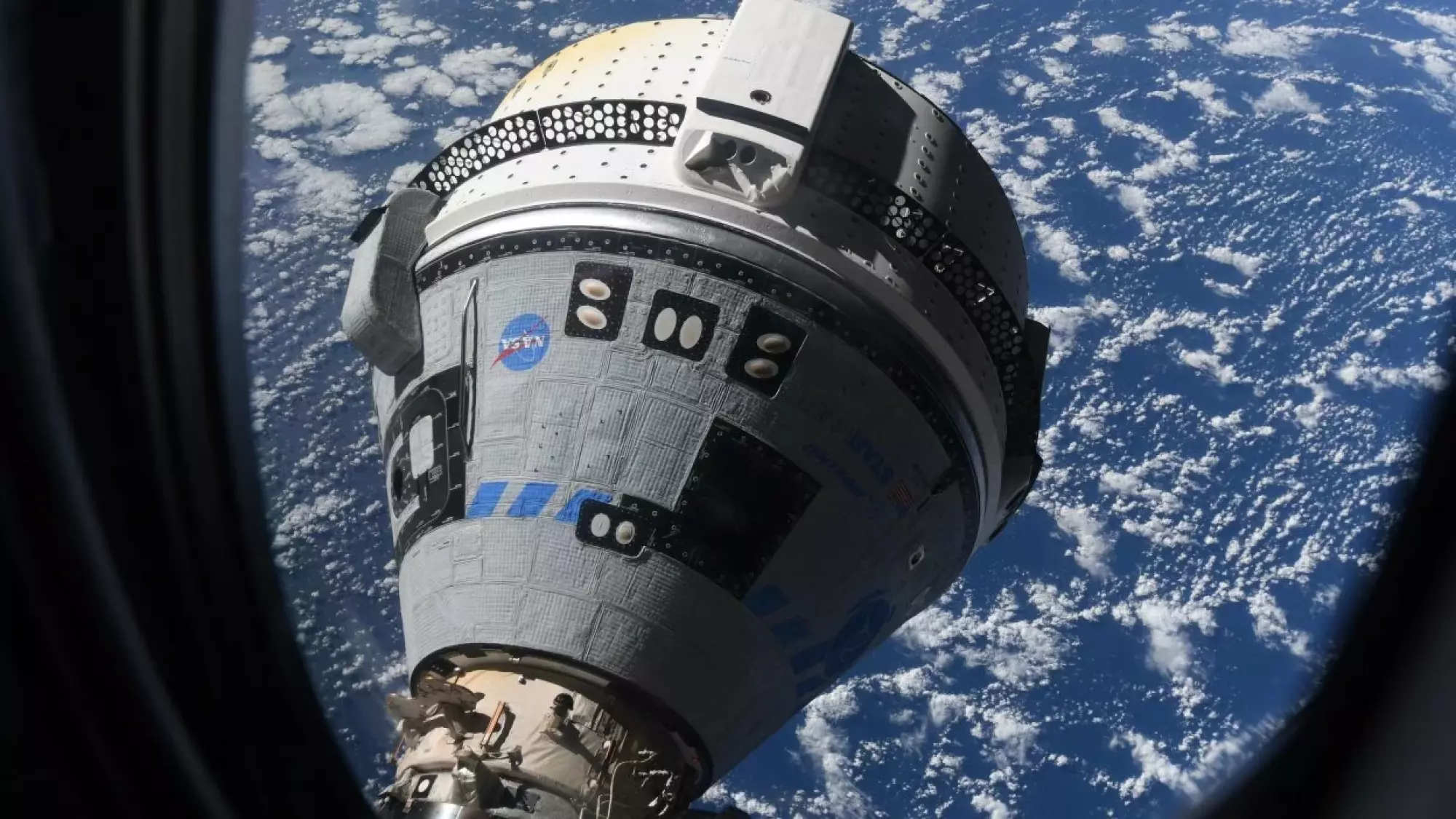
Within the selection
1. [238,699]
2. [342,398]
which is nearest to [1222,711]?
[342,398]

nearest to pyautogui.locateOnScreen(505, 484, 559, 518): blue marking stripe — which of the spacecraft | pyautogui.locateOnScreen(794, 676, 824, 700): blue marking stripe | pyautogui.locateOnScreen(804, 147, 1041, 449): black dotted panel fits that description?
the spacecraft

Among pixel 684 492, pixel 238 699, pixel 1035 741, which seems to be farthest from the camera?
pixel 1035 741

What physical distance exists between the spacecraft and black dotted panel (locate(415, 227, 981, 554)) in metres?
0.02

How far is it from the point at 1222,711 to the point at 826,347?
17340 mm

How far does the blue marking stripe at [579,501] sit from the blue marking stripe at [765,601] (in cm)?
96

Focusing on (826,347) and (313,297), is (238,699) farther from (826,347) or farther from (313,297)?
(313,297)

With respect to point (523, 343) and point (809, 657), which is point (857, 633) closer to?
point (809, 657)

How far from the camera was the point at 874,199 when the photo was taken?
603 cm

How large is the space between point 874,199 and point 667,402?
1.82 metres

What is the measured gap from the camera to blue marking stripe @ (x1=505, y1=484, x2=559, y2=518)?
17.8 ft

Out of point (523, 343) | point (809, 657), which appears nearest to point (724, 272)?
point (523, 343)

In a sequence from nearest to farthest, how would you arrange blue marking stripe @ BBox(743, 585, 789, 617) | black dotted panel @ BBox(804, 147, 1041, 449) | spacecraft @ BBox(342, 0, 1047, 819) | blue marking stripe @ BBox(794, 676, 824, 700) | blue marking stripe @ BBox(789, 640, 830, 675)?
spacecraft @ BBox(342, 0, 1047, 819), blue marking stripe @ BBox(743, 585, 789, 617), blue marking stripe @ BBox(789, 640, 830, 675), black dotted panel @ BBox(804, 147, 1041, 449), blue marking stripe @ BBox(794, 676, 824, 700)

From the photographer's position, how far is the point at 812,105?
5.80 metres

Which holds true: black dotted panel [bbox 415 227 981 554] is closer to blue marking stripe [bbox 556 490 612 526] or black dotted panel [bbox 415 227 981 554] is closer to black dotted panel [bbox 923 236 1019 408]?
black dotted panel [bbox 923 236 1019 408]
